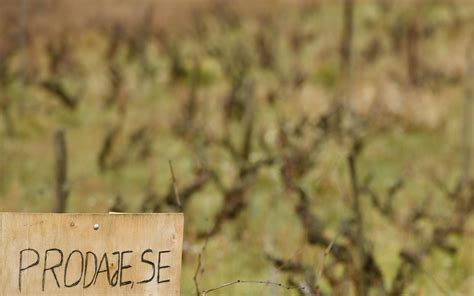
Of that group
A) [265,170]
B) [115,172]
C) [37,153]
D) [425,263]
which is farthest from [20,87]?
[425,263]

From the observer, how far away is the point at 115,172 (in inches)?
303

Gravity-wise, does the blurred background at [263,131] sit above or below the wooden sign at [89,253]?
above

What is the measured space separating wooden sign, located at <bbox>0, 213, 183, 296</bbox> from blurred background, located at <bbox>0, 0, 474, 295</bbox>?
0.41m

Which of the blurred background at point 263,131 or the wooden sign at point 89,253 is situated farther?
the blurred background at point 263,131

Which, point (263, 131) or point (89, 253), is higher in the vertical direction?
point (263, 131)

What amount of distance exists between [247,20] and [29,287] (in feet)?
43.4

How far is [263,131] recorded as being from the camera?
756cm

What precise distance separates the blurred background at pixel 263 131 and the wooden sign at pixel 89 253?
413 mm

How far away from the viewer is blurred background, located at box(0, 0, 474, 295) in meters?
4.98

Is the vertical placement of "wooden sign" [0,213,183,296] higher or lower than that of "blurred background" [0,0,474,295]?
lower

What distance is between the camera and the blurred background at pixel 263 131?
4.98 metres

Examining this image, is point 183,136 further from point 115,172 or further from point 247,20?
point 247,20

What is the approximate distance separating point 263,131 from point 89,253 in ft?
17.0

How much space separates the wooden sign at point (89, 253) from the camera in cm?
238
